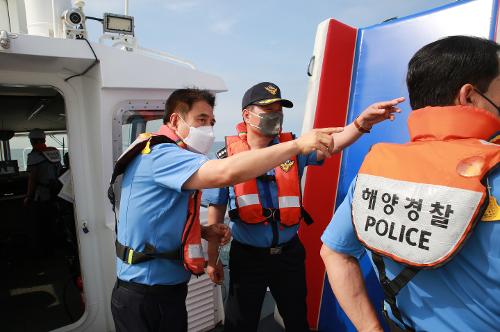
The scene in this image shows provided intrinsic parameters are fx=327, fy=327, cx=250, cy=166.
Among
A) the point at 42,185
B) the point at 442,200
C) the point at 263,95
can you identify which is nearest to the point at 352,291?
the point at 442,200

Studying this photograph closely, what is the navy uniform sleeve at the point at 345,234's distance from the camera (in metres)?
1.02

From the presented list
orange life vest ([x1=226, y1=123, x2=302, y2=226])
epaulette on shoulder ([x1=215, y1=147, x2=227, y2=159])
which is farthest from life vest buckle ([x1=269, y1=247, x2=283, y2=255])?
epaulette on shoulder ([x1=215, y1=147, x2=227, y2=159])

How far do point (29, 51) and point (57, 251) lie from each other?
3987 millimetres

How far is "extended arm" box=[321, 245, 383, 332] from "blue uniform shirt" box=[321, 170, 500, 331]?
119 mm

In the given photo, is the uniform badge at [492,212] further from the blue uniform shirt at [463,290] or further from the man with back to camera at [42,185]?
the man with back to camera at [42,185]

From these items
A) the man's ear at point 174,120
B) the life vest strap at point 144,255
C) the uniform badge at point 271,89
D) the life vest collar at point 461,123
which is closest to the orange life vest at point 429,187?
the life vest collar at point 461,123

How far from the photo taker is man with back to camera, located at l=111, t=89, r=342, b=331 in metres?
1.43

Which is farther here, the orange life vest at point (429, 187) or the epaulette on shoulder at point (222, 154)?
the epaulette on shoulder at point (222, 154)

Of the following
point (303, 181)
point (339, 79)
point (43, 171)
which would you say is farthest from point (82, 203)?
point (43, 171)

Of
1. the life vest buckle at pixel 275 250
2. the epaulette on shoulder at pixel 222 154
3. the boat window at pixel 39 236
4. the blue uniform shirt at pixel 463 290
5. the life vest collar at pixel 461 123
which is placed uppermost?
the life vest collar at pixel 461 123

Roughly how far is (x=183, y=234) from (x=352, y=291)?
82 centimetres

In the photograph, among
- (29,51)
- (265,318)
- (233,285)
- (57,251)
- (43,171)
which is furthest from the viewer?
(57,251)

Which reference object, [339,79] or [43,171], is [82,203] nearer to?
[339,79]

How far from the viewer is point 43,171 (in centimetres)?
471
